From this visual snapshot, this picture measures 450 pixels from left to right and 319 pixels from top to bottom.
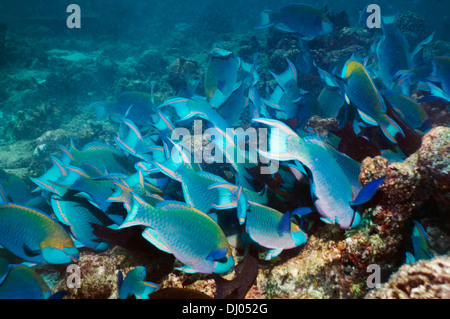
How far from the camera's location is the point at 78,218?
5.51 ft

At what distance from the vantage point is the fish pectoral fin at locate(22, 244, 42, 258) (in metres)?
1.49

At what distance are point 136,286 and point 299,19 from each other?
376 centimetres

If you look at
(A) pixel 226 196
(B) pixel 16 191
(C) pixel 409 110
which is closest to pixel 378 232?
(A) pixel 226 196

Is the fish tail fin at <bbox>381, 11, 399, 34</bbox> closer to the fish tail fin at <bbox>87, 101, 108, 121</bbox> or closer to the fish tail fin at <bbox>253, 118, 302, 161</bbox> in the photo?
the fish tail fin at <bbox>253, 118, 302, 161</bbox>

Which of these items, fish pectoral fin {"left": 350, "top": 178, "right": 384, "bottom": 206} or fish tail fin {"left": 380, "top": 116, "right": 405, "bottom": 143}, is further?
fish tail fin {"left": 380, "top": 116, "right": 405, "bottom": 143}

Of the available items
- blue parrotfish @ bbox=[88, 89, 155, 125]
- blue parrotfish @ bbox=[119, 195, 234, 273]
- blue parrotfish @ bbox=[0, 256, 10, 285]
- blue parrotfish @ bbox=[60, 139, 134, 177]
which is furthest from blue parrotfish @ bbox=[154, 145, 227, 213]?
blue parrotfish @ bbox=[88, 89, 155, 125]

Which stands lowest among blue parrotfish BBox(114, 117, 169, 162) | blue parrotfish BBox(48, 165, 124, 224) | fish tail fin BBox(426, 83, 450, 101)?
blue parrotfish BBox(48, 165, 124, 224)

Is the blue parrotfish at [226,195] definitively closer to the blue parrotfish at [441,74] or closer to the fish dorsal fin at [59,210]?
the fish dorsal fin at [59,210]

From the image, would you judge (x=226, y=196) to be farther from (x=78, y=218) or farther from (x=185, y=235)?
(x=78, y=218)

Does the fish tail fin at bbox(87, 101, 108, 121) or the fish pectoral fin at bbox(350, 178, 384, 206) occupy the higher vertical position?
the fish pectoral fin at bbox(350, 178, 384, 206)

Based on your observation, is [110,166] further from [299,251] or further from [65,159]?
[299,251]

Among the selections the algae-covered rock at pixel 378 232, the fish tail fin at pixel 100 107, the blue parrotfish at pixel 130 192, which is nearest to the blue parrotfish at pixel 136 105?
the fish tail fin at pixel 100 107

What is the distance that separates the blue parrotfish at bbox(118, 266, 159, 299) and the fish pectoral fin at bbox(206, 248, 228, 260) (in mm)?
458
